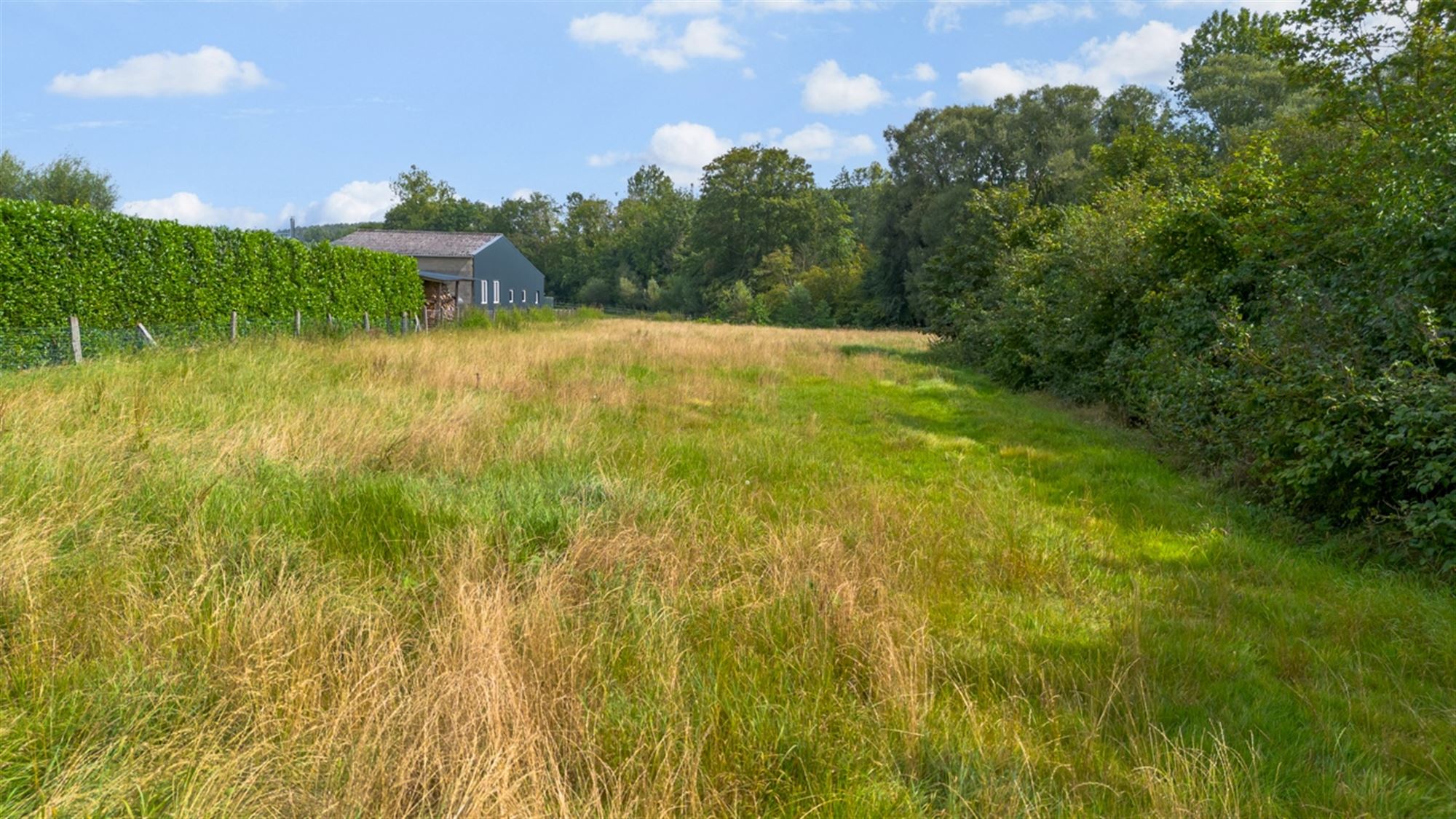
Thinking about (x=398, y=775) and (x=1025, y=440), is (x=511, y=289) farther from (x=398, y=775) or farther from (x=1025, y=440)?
(x=398, y=775)

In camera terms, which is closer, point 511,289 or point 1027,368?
point 1027,368

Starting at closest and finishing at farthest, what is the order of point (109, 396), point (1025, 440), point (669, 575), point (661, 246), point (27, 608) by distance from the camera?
point (27, 608), point (669, 575), point (109, 396), point (1025, 440), point (661, 246)

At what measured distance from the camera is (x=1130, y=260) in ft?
42.3

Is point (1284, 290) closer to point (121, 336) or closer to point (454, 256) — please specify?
point (121, 336)

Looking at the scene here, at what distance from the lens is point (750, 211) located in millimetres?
74312

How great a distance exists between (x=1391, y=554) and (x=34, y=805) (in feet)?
23.4

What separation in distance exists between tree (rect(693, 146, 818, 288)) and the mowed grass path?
68.8 m

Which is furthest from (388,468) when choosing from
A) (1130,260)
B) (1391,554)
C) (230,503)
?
(1130,260)

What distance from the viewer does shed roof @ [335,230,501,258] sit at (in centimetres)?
4541

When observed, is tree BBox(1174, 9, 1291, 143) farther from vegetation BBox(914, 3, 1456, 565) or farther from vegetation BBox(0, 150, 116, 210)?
vegetation BBox(0, 150, 116, 210)

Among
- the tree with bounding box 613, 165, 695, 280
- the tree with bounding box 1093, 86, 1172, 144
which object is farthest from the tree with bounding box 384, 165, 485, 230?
the tree with bounding box 1093, 86, 1172, 144

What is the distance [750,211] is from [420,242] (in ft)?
116

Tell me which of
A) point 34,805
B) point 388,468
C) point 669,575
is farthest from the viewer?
point 388,468

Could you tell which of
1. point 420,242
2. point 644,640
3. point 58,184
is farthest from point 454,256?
point 644,640
